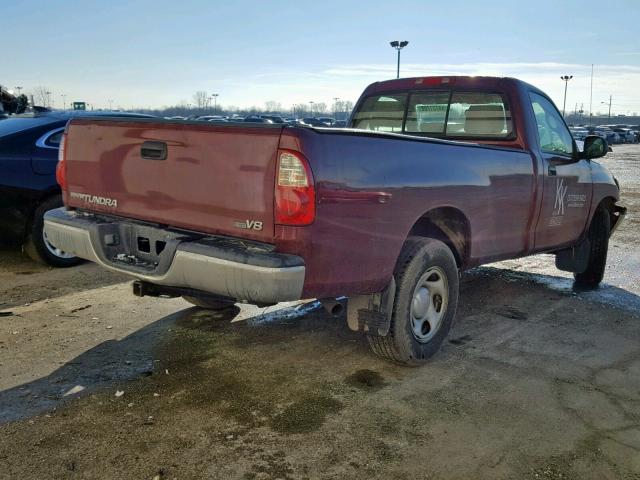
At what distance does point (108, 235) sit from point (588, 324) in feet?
13.0

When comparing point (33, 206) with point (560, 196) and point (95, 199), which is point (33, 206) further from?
point (560, 196)

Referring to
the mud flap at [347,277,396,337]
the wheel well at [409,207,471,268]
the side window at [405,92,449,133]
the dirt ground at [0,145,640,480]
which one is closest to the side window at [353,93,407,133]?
the side window at [405,92,449,133]

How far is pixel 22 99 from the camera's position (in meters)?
13.3

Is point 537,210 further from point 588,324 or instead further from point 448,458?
point 448,458

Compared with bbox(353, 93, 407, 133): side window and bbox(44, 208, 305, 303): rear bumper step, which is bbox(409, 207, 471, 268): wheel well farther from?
bbox(353, 93, 407, 133): side window

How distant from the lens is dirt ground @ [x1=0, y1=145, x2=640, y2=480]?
285cm

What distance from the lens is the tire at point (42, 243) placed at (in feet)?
20.7

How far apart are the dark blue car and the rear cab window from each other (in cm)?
341

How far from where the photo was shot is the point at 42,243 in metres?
6.35

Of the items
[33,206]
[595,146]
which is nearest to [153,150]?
[33,206]

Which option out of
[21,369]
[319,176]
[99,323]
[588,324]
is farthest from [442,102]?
[21,369]

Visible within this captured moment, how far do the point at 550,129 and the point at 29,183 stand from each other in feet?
17.1

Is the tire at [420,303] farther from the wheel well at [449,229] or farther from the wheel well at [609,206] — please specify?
the wheel well at [609,206]

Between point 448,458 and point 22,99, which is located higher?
point 22,99
